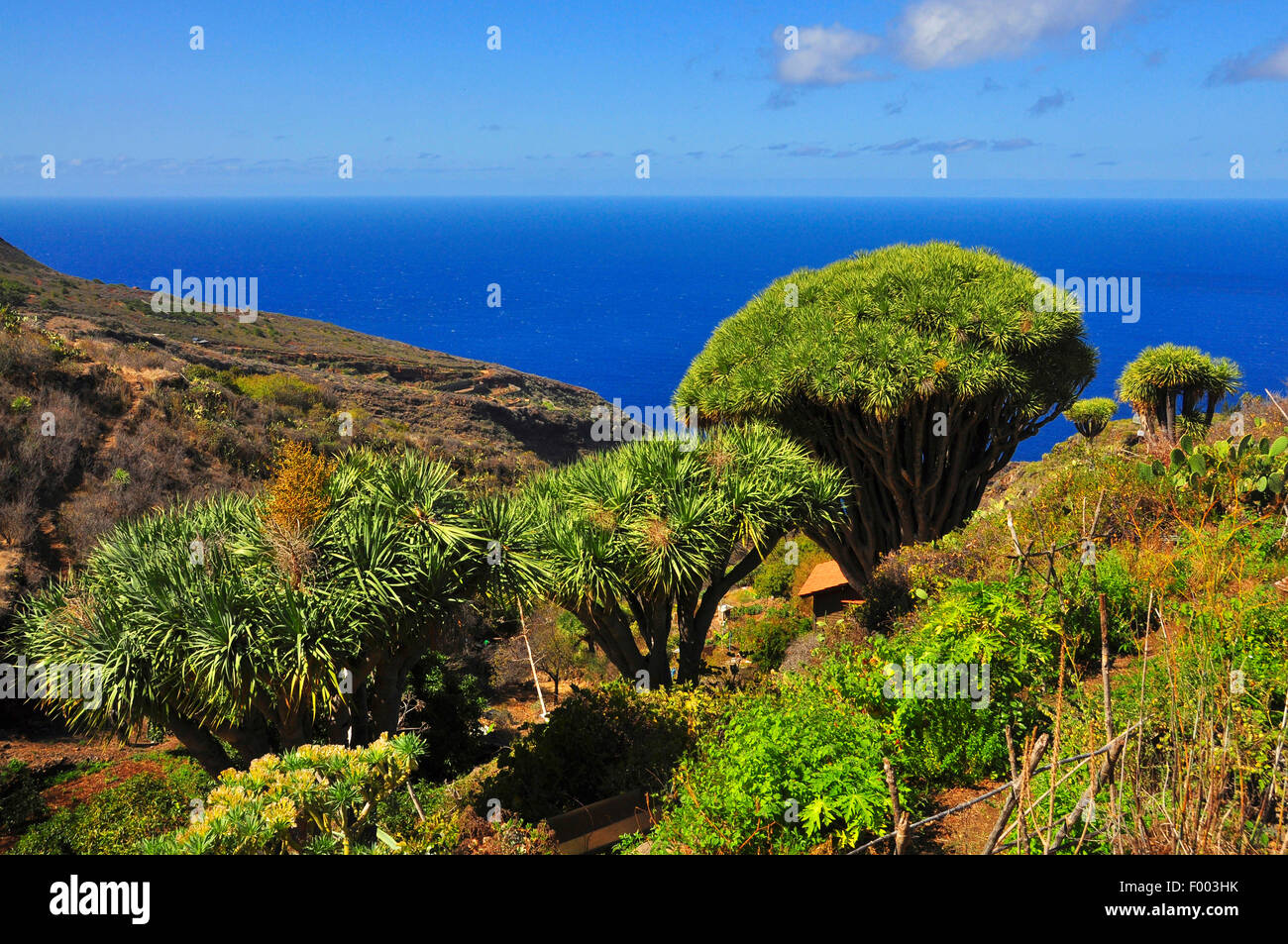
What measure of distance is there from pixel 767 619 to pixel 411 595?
9.88 meters

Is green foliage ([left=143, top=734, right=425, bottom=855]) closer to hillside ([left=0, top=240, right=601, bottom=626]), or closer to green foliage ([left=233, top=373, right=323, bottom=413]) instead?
hillside ([left=0, top=240, right=601, bottom=626])

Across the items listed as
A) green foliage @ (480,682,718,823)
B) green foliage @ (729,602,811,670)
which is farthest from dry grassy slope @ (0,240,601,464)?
green foliage @ (480,682,718,823)

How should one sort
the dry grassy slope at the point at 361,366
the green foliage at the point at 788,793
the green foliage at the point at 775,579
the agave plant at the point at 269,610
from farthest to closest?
1. the dry grassy slope at the point at 361,366
2. the green foliage at the point at 775,579
3. the agave plant at the point at 269,610
4. the green foliage at the point at 788,793

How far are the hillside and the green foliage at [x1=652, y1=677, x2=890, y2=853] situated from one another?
772 cm

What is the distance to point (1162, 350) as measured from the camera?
18.1m

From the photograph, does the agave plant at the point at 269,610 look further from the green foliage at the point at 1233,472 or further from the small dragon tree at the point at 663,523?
the green foliage at the point at 1233,472

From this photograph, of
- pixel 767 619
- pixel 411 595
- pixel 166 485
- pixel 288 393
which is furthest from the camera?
pixel 288 393

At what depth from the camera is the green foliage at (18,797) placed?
9258 mm

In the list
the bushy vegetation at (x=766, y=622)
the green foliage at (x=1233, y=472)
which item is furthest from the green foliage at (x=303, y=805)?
the green foliage at (x=1233, y=472)

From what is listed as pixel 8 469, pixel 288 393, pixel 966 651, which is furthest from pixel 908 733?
pixel 288 393

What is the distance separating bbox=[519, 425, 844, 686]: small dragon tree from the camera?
1115 centimetres

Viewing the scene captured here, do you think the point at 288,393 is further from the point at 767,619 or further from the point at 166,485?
the point at 767,619

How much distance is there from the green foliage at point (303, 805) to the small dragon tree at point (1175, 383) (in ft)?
53.8
